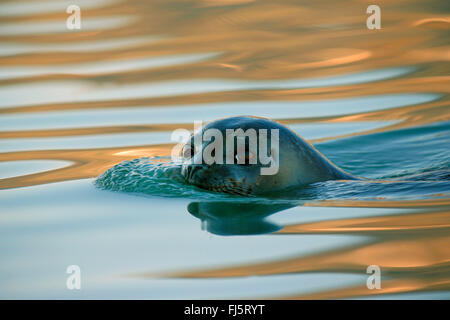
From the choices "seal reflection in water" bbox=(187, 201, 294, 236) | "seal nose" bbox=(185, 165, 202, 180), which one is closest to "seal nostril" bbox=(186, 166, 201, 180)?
"seal nose" bbox=(185, 165, 202, 180)

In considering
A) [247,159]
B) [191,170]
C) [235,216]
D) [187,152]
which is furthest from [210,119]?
[235,216]

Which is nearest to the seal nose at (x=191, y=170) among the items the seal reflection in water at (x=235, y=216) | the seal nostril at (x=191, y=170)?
the seal nostril at (x=191, y=170)

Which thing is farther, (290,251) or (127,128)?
(127,128)

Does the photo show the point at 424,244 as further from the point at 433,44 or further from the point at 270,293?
the point at 433,44

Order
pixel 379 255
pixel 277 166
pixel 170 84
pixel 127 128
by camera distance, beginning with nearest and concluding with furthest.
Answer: pixel 379 255 < pixel 277 166 < pixel 127 128 < pixel 170 84

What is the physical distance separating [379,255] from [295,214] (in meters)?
0.77

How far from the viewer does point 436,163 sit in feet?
19.3

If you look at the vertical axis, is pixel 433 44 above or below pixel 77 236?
above

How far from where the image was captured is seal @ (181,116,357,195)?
4441mm

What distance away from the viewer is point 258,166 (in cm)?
444

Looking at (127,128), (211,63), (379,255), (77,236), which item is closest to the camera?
(379,255)

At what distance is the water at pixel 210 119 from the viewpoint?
3492 millimetres
